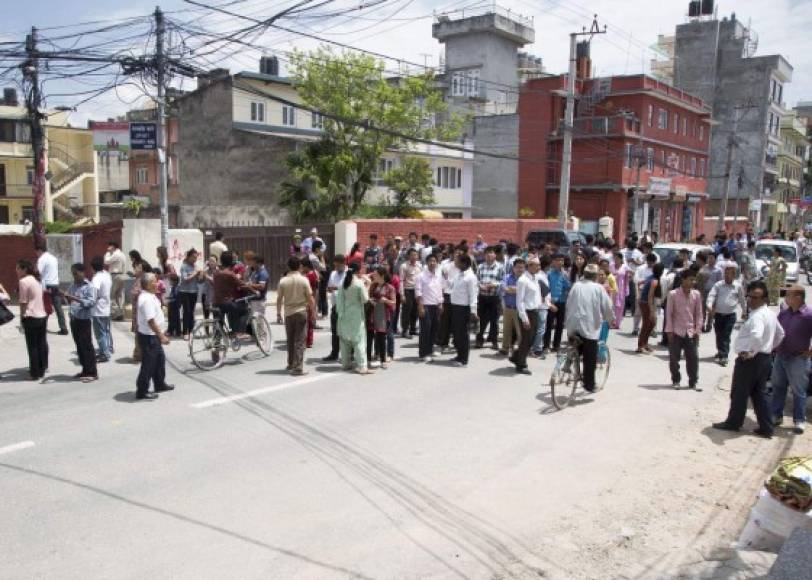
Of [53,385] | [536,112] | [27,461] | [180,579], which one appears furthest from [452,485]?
[536,112]

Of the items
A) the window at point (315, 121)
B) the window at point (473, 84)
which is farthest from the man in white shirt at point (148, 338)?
the window at point (473, 84)

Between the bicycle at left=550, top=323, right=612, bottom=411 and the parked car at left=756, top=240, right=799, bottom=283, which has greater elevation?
the parked car at left=756, top=240, right=799, bottom=283

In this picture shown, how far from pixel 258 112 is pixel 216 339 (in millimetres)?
29441

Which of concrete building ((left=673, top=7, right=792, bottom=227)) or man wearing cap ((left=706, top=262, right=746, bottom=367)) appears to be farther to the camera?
concrete building ((left=673, top=7, right=792, bottom=227))

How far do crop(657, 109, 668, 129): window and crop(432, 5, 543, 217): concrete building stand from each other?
10132 mm

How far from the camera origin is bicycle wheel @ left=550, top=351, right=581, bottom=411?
9.00 metres

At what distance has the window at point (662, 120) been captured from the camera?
47.3 meters

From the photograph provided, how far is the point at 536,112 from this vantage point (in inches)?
1857

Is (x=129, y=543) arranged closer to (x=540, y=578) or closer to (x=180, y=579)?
(x=180, y=579)

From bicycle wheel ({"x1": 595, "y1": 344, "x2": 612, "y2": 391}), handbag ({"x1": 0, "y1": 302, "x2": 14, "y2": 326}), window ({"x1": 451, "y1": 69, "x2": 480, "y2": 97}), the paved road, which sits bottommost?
the paved road

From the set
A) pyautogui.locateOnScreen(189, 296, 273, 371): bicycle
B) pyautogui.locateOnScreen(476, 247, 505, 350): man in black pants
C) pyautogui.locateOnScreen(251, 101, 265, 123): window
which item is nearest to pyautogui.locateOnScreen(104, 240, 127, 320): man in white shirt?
pyautogui.locateOnScreen(189, 296, 273, 371): bicycle

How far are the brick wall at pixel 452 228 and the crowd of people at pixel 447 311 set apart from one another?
778 centimetres

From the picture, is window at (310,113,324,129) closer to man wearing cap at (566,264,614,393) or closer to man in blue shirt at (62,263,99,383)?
man in blue shirt at (62,263,99,383)

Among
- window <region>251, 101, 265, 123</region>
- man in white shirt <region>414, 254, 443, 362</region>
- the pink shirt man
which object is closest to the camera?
the pink shirt man
